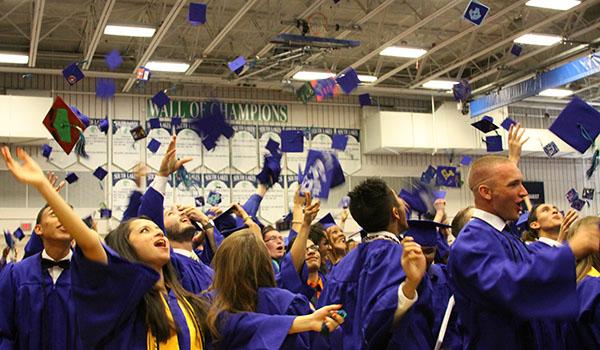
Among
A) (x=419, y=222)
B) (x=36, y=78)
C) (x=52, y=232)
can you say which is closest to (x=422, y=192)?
(x=419, y=222)

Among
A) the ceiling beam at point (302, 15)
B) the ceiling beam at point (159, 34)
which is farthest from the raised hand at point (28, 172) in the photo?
the ceiling beam at point (302, 15)

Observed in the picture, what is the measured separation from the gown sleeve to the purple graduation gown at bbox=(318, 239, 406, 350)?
3.67 feet

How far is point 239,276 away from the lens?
340 centimetres

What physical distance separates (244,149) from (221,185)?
105cm

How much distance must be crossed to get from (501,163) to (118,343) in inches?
73.1

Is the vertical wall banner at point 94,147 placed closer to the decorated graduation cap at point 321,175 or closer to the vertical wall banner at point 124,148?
the vertical wall banner at point 124,148

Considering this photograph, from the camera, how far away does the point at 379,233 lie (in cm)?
391

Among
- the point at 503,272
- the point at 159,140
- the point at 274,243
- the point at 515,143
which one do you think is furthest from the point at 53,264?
the point at 159,140

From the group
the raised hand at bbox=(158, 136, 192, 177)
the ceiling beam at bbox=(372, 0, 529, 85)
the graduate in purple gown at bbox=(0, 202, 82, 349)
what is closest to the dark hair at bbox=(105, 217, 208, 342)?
the graduate in purple gown at bbox=(0, 202, 82, 349)

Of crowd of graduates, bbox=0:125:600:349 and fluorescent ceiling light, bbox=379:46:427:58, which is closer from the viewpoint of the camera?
crowd of graduates, bbox=0:125:600:349

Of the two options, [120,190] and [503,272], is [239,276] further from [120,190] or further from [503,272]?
[120,190]

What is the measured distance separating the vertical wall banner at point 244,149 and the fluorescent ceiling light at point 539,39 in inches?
255

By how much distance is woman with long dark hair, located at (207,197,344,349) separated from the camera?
3172 mm

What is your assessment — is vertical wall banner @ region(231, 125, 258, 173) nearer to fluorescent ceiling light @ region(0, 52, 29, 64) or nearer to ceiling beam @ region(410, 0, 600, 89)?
ceiling beam @ region(410, 0, 600, 89)
